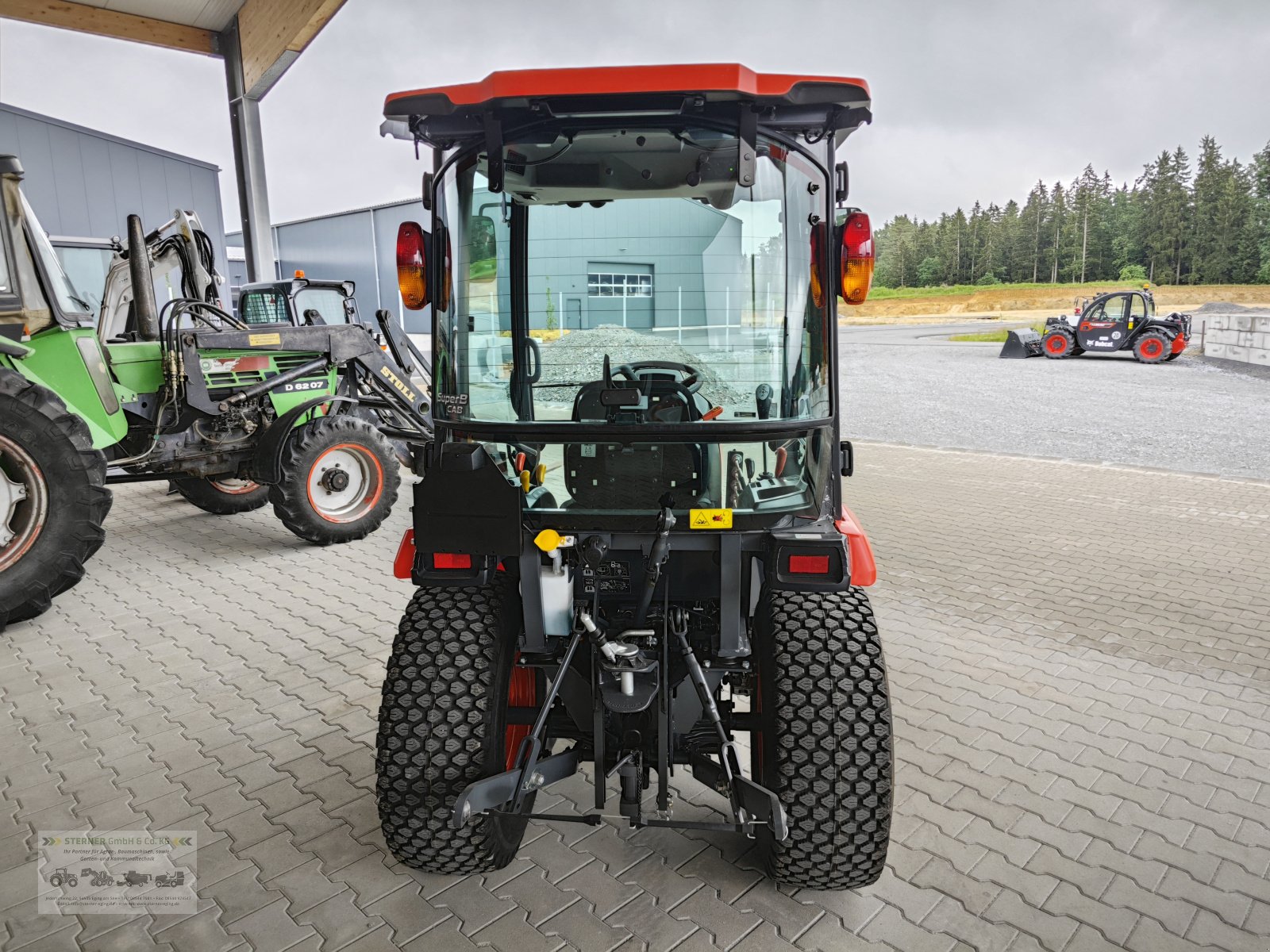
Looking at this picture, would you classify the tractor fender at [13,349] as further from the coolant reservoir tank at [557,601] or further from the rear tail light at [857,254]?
the rear tail light at [857,254]

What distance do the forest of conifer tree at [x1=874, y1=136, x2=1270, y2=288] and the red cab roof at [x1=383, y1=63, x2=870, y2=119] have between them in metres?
29.3

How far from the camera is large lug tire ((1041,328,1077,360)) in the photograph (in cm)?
1830

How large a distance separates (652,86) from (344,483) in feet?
14.7

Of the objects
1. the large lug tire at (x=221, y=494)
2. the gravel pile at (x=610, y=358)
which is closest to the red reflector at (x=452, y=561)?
the gravel pile at (x=610, y=358)

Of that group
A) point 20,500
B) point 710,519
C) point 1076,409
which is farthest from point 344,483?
point 1076,409

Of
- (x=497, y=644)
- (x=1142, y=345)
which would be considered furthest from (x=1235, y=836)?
(x=1142, y=345)

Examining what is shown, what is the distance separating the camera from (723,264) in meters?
2.18

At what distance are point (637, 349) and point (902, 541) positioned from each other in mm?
4078

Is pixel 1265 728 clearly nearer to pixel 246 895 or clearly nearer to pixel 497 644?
pixel 497 644

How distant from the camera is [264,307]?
941cm

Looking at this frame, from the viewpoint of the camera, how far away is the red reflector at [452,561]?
2.32 meters

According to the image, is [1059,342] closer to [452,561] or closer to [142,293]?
[142,293]

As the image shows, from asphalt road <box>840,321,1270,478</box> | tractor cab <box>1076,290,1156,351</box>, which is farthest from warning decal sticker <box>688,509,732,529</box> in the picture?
tractor cab <box>1076,290,1156,351</box>

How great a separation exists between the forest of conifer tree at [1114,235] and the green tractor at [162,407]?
87.0 feet
